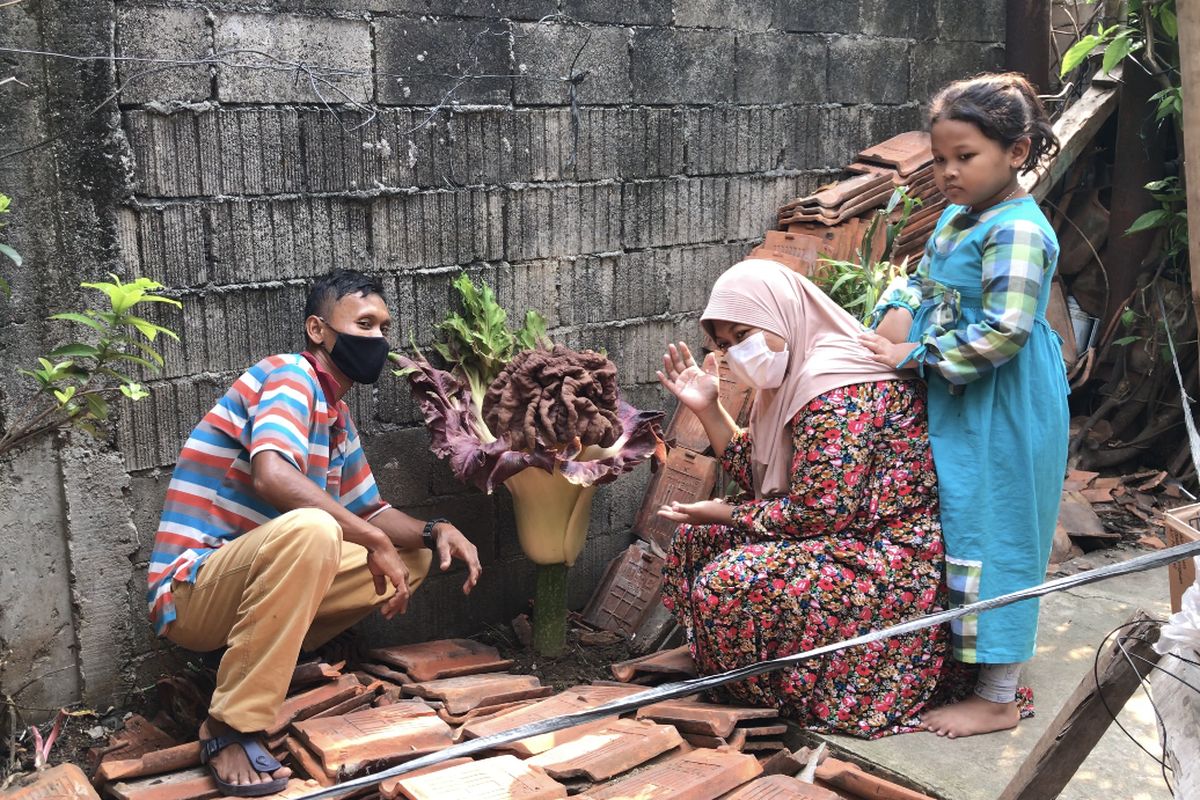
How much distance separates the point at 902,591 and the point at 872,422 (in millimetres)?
544

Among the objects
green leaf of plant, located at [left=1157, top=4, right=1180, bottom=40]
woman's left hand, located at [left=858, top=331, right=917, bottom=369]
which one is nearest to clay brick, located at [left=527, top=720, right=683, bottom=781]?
woman's left hand, located at [left=858, top=331, right=917, bottom=369]

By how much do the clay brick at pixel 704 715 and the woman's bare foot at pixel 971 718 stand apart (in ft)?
1.67

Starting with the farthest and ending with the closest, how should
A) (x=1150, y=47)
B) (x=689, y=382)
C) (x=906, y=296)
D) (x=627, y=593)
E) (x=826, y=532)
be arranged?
(x=1150, y=47), (x=627, y=593), (x=689, y=382), (x=906, y=296), (x=826, y=532)

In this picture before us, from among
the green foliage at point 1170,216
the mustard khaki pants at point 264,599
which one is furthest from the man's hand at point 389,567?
the green foliage at point 1170,216

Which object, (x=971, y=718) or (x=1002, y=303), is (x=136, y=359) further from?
(x=971, y=718)

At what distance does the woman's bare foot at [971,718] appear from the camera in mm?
3768

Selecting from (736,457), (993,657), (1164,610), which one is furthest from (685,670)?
(1164,610)

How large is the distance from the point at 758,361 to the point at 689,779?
1.29 m

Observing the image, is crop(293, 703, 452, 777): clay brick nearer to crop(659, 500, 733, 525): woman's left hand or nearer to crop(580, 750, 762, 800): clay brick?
crop(580, 750, 762, 800): clay brick

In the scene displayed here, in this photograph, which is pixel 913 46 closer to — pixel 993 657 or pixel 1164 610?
pixel 1164 610

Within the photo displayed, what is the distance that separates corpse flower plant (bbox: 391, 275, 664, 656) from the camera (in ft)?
13.8

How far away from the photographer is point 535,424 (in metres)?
4.20

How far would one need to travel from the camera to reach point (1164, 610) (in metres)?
4.86

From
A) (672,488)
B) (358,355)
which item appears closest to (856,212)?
(672,488)
